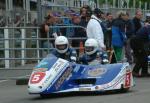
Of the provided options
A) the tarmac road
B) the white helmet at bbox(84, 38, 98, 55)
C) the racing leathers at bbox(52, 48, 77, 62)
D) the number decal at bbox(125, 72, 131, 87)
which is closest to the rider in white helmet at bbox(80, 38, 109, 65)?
the white helmet at bbox(84, 38, 98, 55)

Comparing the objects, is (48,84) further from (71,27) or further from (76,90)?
(71,27)

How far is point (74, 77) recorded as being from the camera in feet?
39.3

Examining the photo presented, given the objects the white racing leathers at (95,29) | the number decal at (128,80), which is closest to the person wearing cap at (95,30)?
the white racing leathers at (95,29)

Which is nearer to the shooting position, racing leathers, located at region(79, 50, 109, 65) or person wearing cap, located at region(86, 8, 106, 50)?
racing leathers, located at region(79, 50, 109, 65)

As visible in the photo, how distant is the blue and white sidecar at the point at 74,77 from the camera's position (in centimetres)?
1160

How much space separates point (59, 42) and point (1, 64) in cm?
556

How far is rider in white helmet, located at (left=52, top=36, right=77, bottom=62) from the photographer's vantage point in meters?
12.4

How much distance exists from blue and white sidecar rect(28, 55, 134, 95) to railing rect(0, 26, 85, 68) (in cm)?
441

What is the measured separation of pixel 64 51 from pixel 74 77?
2.39 feet

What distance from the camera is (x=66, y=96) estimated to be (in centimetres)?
1224

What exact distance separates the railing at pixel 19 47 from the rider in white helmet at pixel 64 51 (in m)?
3.95

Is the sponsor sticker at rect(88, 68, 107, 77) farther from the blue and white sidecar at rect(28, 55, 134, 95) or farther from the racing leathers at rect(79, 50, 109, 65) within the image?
the racing leathers at rect(79, 50, 109, 65)

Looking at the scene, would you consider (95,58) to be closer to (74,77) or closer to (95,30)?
(74,77)

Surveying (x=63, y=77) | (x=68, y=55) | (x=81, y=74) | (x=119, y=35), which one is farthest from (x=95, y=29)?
(x=63, y=77)
